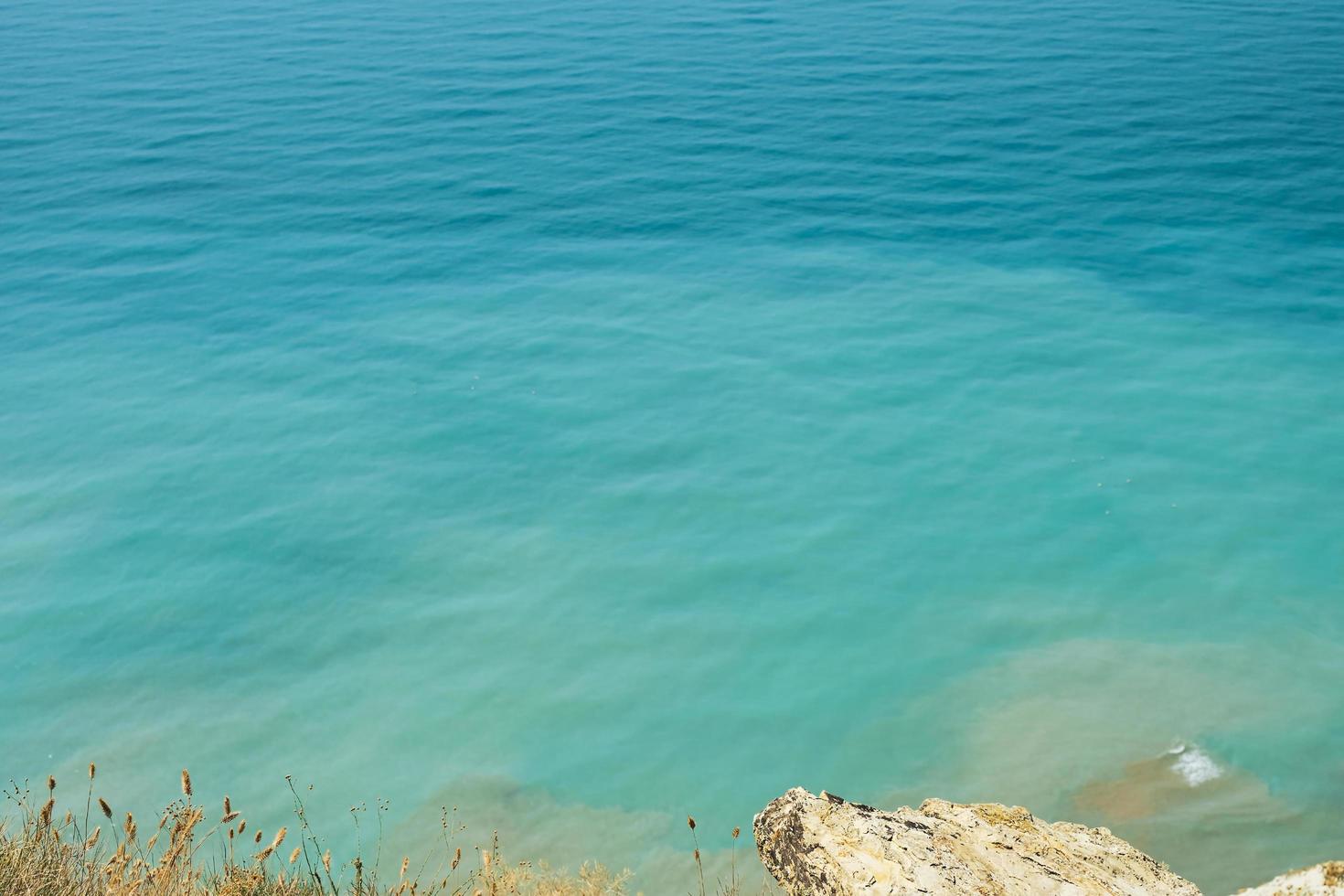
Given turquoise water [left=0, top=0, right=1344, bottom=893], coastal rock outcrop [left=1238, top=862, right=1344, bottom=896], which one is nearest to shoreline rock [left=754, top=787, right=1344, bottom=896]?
coastal rock outcrop [left=1238, top=862, right=1344, bottom=896]

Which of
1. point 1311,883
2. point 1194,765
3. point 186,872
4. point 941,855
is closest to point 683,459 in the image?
point 1194,765

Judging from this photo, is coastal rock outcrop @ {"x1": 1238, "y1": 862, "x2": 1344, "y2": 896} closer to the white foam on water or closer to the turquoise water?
the turquoise water

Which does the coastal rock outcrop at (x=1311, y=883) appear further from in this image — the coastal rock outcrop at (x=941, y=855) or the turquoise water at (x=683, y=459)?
the turquoise water at (x=683, y=459)

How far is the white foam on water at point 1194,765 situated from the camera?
265 inches

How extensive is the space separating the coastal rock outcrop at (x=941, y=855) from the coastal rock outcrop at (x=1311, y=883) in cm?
72

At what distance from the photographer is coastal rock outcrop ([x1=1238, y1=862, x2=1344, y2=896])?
3.02 m

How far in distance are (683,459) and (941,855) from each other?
6.53 m

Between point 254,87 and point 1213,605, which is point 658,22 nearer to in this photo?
point 254,87

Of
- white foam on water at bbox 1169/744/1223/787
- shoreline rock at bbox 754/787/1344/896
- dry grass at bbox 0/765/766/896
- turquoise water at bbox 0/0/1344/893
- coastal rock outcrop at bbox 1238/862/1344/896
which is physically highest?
turquoise water at bbox 0/0/1344/893

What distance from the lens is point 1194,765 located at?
22.4 feet

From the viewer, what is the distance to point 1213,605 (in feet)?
27.0

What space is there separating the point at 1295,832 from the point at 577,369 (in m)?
7.66

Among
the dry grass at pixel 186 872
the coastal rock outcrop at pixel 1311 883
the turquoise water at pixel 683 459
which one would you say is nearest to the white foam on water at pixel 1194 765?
the turquoise water at pixel 683 459

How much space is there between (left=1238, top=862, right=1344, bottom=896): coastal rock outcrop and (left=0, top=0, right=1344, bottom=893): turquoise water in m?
3.46
